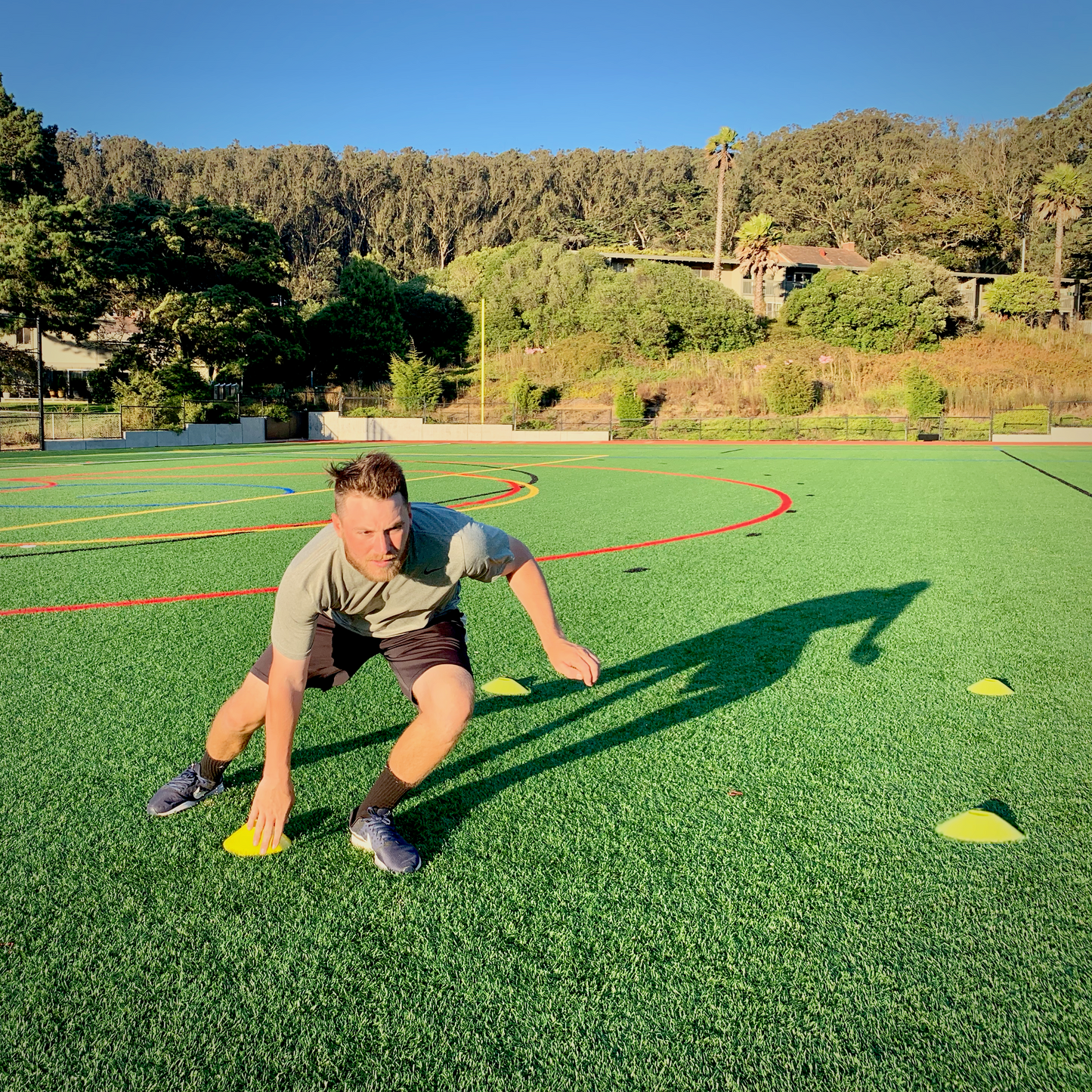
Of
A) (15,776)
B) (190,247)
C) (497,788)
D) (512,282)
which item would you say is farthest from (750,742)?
(512,282)

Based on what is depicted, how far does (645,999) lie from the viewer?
1.96m

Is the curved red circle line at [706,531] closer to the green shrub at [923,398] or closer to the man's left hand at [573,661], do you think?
the man's left hand at [573,661]

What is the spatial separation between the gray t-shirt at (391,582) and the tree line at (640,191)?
191 ft

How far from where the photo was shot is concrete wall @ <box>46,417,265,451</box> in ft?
100.0

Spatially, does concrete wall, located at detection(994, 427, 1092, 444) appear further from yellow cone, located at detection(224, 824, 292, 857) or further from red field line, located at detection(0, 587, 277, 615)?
yellow cone, located at detection(224, 824, 292, 857)

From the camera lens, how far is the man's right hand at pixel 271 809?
238 centimetres

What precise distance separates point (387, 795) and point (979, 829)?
76.0 inches

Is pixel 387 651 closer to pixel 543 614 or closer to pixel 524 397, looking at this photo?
pixel 543 614

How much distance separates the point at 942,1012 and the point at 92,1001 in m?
1.97

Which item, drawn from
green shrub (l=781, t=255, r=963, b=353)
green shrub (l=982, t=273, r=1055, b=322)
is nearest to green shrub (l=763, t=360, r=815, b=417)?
green shrub (l=781, t=255, r=963, b=353)

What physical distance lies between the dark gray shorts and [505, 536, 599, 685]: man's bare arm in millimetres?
304

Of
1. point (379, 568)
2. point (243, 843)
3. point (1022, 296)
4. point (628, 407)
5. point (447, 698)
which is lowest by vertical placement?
point (243, 843)

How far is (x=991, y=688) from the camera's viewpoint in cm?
403

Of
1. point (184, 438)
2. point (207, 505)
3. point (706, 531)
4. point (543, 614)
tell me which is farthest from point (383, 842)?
point (184, 438)
